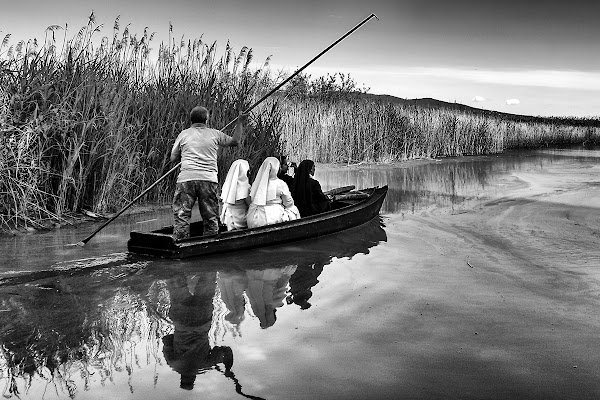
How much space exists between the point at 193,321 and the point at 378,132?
2212 cm

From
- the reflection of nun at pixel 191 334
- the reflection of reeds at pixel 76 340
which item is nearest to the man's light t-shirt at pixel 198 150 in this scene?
the reflection of nun at pixel 191 334

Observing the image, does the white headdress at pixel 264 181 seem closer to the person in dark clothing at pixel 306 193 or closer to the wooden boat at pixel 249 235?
the wooden boat at pixel 249 235

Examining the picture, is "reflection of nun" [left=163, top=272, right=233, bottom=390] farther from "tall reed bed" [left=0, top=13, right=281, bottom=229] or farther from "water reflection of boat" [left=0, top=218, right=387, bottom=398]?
"tall reed bed" [left=0, top=13, right=281, bottom=229]

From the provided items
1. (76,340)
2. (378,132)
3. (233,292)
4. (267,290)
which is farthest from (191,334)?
(378,132)

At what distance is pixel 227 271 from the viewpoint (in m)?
7.93

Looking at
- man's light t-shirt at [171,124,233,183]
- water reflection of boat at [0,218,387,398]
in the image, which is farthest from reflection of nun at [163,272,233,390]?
man's light t-shirt at [171,124,233,183]

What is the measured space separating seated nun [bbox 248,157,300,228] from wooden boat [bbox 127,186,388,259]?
0.30m

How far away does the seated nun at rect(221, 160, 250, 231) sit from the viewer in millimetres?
9484

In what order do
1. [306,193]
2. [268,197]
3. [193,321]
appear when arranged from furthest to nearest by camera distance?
[306,193]
[268,197]
[193,321]

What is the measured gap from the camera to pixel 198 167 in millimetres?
8711

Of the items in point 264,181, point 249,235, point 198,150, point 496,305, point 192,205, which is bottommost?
point 496,305

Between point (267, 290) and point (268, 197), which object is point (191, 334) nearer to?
point (267, 290)

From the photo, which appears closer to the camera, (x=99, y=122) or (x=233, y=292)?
(x=233, y=292)

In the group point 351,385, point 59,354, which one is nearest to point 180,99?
point 59,354
